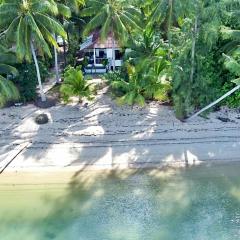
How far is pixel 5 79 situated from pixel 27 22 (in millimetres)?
4424

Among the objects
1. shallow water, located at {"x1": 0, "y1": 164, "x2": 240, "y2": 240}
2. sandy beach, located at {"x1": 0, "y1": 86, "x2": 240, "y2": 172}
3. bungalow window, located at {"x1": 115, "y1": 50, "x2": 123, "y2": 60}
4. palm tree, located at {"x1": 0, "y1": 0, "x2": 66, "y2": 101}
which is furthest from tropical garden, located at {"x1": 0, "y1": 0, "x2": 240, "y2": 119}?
shallow water, located at {"x1": 0, "y1": 164, "x2": 240, "y2": 240}

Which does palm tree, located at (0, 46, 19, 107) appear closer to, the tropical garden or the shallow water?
the tropical garden

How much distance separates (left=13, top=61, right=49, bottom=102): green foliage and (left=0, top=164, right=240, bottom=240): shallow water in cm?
976

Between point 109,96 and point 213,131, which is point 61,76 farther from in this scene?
point 213,131

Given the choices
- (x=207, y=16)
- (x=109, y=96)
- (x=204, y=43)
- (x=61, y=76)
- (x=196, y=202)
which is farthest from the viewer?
(x=61, y=76)

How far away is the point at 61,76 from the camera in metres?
39.9

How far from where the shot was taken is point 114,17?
34219mm

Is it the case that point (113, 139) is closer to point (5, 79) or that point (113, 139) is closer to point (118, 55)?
point (5, 79)

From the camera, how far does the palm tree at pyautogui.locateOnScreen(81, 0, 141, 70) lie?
1340 inches

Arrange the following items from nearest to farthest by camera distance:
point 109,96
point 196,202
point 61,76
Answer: point 196,202 < point 109,96 < point 61,76

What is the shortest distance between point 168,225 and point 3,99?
15.6 metres

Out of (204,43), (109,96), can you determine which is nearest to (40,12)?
(109,96)

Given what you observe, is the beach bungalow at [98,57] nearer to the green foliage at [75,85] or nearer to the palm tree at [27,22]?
the green foliage at [75,85]

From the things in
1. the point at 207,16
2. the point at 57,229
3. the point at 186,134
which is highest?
the point at 207,16
